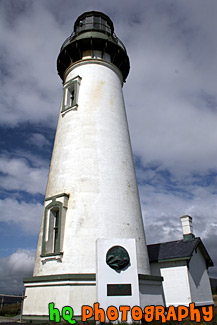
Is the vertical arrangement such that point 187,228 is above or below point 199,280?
above

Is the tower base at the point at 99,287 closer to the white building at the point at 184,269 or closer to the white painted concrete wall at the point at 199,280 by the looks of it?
the white building at the point at 184,269

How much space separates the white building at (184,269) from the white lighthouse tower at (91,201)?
2579 millimetres

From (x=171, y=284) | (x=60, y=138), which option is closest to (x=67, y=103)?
(x=60, y=138)

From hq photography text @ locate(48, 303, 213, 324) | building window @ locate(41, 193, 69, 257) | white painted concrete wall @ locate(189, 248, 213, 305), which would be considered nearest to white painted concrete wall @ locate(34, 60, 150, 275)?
building window @ locate(41, 193, 69, 257)

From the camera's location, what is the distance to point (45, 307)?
929 cm

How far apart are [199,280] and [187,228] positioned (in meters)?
2.75

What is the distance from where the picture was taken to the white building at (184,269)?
12742 millimetres

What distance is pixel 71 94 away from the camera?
14836mm

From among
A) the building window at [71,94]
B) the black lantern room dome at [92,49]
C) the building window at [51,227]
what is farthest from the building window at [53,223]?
the black lantern room dome at [92,49]

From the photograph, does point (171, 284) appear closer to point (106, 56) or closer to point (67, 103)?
point (67, 103)

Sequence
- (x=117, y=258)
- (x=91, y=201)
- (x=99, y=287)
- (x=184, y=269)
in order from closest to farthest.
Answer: (x=99, y=287) < (x=117, y=258) < (x=91, y=201) < (x=184, y=269)

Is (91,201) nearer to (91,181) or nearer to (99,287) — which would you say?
(91,181)

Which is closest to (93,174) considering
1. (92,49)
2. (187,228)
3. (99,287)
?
(99,287)

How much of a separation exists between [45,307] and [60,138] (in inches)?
288
